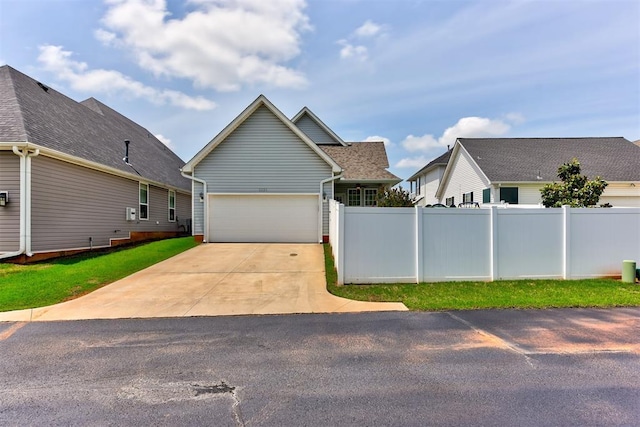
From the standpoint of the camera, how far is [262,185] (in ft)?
51.6

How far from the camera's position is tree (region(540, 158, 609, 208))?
12637 millimetres

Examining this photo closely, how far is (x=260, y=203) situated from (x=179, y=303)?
8.70 meters

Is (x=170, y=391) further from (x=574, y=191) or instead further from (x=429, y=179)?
(x=429, y=179)

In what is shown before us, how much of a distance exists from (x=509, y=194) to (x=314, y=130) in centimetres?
1195

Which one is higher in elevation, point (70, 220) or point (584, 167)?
point (584, 167)

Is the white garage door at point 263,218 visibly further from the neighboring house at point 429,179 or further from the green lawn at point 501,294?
the neighboring house at point 429,179

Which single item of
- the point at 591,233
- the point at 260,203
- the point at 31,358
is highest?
the point at 260,203

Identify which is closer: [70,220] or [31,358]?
[31,358]

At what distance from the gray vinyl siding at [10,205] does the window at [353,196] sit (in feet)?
45.9

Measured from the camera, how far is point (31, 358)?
15.4 ft

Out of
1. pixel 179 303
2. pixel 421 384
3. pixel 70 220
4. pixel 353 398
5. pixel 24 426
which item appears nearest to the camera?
pixel 24 426

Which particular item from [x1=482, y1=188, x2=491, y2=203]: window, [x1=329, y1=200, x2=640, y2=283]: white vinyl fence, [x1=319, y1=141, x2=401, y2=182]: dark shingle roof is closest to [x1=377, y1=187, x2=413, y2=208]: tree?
[x1=329, y1=200, x2=640, y2=283]: white vinyl fence

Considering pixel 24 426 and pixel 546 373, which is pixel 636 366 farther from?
pixel 24 426

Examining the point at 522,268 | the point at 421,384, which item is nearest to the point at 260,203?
the point at 522,268
